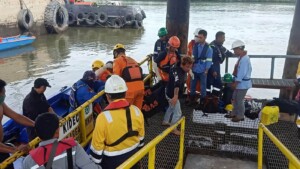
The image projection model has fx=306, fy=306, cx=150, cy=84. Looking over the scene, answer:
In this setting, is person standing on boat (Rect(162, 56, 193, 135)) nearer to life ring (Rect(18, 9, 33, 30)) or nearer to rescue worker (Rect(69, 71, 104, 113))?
rescue worker (Rect(69, 71, 104, 113))

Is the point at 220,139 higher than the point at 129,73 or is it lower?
lower

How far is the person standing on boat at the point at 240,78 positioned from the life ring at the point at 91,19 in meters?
28.4

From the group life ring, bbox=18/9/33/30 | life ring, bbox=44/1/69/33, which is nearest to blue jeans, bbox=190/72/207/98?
life ring, bbox=18/9/33/30

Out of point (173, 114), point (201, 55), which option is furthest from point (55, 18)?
point (173, 114)

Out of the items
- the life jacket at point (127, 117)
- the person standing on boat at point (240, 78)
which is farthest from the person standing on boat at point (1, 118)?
the person standing on boat at point (240, 78)

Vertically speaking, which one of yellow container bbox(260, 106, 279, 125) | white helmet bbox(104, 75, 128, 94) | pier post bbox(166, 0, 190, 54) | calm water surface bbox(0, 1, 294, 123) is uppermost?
pier post bbox(166, 0, 190, 54)

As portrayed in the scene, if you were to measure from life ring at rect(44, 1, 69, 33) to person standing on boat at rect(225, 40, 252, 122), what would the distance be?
2512 centimetres

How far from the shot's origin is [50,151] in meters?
2.29

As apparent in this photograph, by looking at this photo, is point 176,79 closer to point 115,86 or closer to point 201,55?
point 201,55

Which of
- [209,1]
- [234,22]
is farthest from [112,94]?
[209,1]

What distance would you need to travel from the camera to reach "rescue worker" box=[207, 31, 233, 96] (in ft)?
20.9

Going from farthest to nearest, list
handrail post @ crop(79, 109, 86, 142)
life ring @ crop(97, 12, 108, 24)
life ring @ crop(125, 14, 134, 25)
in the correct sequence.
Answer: life ring @ crop(97, 12, 108, 24) → life ring @ crop(125, 14, 134, 25) → handrail post @ crop(79, 109, 86, 142)

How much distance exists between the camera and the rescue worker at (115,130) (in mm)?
2846

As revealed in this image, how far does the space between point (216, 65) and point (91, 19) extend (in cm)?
2763
